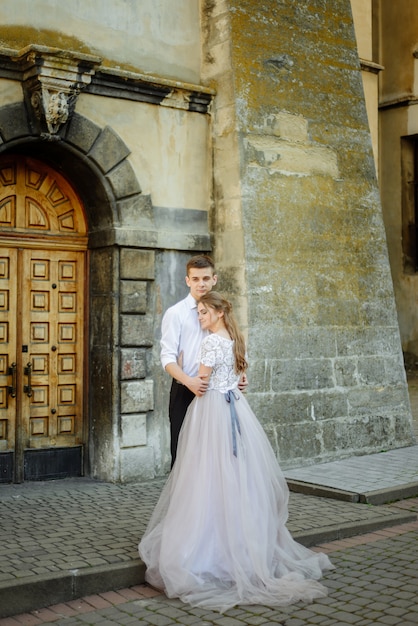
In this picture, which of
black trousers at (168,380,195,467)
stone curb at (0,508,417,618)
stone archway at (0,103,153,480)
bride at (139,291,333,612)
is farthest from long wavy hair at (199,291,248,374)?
stone archway at (0,103,153,480)

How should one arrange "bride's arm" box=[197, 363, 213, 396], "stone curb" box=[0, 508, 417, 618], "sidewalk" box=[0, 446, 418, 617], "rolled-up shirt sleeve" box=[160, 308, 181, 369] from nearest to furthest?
1. "stone curb" box=[0, 508, 417, 618]
2. "sidewalk" box=[0, 446, 418, 617]
3. "bride's arm" box=[197, 363, 213, 396]
4. "rolled-up shirt sleeve" box=[160, 308, 181, 369]

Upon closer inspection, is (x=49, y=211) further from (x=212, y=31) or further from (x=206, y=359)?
(x=206, y=359)

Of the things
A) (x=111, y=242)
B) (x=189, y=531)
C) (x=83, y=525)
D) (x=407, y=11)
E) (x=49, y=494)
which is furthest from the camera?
(x=407, y=11)

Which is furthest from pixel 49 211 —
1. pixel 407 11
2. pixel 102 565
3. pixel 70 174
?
pixel 407 11

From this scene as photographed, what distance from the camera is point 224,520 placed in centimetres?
546

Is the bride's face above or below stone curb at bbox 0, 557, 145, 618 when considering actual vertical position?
above

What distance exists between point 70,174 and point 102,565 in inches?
171

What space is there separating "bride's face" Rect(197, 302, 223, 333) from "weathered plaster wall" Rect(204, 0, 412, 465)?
2.90 metres

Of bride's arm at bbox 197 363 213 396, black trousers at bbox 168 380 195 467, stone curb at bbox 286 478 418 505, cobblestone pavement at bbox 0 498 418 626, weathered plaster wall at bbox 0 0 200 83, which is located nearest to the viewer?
cobblestone pavement at bbox 0 498 418 626

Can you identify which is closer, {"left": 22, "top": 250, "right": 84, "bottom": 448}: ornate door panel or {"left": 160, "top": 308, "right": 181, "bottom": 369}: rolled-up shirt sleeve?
{"left": 160, "top": 308, "right": 181, "bottom": 369}: rolled-up shirt sleeve

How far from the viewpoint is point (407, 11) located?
1781 cm

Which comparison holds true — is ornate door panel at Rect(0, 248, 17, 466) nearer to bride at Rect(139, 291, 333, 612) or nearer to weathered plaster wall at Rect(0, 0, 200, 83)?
weathered plaster wall at Rect(0, 0, 200, 83)

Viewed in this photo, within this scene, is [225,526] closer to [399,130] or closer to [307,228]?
[307,228]

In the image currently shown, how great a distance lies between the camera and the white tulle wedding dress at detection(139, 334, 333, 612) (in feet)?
17.3
